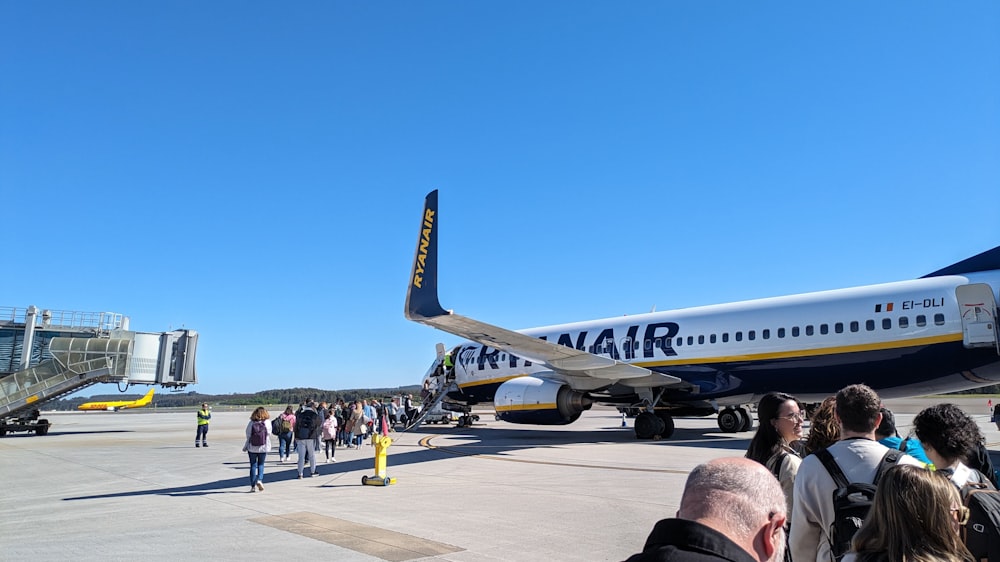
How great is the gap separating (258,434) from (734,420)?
16168 mm

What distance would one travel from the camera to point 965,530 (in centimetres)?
260

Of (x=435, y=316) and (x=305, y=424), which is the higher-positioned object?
(x=435, y=316)

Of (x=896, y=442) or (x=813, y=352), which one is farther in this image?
(x=813, y=352)

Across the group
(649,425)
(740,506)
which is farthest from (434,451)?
(740,506)

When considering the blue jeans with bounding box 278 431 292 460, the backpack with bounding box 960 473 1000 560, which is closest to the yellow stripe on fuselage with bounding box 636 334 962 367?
the blue jeans with bounding box 278 431 292 460

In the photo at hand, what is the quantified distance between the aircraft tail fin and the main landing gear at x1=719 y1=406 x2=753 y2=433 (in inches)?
301

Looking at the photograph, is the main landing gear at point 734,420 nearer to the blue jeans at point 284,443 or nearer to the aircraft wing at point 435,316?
the aircraft wing at point 435,316

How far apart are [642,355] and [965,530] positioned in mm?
17783

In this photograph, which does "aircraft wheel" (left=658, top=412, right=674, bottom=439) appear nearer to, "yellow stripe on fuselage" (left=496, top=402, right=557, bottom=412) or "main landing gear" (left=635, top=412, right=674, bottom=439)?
"main landing gear" (left=635, top=412, right=674, bottom=439)

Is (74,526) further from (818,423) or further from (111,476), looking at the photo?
(818,423)

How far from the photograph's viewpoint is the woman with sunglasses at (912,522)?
220 cm

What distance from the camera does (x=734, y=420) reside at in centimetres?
2181

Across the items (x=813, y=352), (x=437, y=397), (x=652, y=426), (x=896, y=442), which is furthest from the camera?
(x=437, y=397)

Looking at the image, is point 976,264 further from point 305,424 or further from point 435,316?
point 305,424
